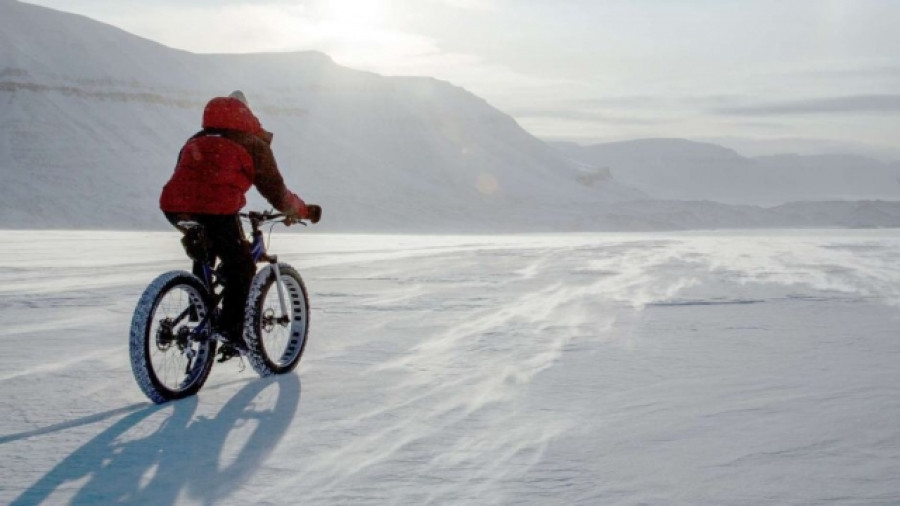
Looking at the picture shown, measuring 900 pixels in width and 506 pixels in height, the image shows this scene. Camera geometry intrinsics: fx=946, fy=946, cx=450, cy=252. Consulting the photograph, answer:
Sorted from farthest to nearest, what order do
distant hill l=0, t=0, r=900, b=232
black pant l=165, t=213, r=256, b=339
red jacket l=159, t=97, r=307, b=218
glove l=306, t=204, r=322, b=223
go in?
distant hill l=0, t=0, r=900, b=232, glove l=306, t=204, r=322, b=223, black pant l=165, t=213, r=256, b=339, red jacket l=159, t=97, r=307, b=218

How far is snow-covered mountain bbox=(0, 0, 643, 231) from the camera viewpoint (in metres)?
82.6

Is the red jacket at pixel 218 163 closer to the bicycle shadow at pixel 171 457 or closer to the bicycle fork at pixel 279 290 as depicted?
the bicycle fork at pixel 279 290

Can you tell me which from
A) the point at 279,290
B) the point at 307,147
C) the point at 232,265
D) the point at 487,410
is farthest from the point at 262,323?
the point at 307,147

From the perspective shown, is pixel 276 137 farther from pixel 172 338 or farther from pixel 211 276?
pixel 172 338

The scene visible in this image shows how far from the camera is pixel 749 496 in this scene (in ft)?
11.5

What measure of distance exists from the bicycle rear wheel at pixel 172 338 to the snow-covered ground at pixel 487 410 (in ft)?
0.57

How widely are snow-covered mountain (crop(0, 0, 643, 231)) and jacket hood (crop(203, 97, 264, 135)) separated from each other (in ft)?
226

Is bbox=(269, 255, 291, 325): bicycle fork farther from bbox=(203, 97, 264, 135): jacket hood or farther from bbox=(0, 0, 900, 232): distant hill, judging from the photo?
bbox=(0, 0, 900, 232): distant hill

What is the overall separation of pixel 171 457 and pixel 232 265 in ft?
6.22

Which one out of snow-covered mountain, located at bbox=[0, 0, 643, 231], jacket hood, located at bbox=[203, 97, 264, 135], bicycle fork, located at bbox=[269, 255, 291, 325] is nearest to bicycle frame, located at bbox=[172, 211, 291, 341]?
bicycle fork, located at bbox=[269, 255, 291, 325]

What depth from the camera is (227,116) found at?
5.53m

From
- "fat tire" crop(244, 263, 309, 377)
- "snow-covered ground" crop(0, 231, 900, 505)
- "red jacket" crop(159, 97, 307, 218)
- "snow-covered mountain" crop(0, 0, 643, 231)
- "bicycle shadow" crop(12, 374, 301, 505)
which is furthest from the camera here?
"snow-covered mountain" crop(0, 0, 643, 231)

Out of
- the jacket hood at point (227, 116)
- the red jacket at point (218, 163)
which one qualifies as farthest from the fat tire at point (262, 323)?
the jacket hood at point (227, 116)

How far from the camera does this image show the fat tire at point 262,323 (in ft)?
18.9
